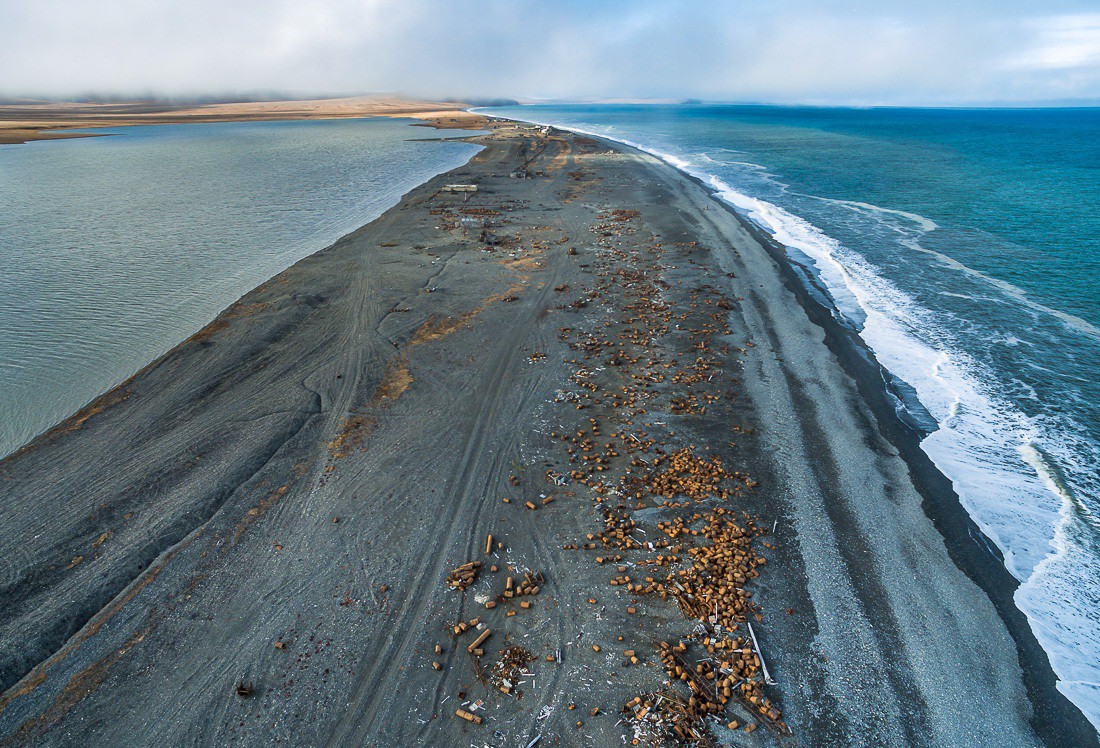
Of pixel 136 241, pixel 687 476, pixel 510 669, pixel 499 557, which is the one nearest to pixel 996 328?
pixel 687 476

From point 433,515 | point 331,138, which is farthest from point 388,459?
point 331,138

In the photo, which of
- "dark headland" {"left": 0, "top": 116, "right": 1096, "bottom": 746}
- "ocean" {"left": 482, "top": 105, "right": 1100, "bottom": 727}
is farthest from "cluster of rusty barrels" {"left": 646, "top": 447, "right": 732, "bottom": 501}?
"ocean" {"left": 482, "top": 105, "right": 1100, "bottom": 727}

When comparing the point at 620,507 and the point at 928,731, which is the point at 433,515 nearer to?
the point at 620,507

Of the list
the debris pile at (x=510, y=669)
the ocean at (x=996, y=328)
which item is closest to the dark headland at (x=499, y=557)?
the debris pile at (x=510, y=669)

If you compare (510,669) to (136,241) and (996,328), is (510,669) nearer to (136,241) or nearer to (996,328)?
(996,328)

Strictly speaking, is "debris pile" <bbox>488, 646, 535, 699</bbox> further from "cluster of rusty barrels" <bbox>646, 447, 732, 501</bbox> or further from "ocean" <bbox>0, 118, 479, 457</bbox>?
"ocean" <bbox>0, 118, 479, 457</bbox>
